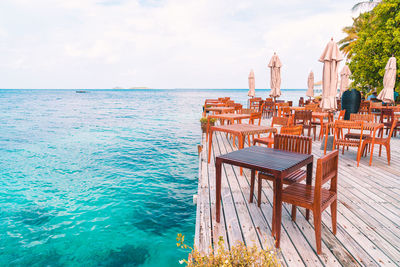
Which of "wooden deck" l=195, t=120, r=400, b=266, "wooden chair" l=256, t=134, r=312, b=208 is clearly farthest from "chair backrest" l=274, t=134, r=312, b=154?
"wooden deck" l=195, t=120, r=400, b=266

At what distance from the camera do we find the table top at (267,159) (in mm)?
2385

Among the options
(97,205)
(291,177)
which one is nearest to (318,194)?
(291,177)

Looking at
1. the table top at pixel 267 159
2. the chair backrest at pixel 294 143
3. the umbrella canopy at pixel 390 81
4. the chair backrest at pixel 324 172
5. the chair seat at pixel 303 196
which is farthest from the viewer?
the umbrella canopy at pixel 390 81

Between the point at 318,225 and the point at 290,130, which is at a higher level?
the point at 290,130

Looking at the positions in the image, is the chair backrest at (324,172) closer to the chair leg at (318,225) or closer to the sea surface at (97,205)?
the chair leg at (318,225)

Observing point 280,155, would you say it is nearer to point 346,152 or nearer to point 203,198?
point 203,198

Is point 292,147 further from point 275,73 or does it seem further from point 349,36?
point 349,36

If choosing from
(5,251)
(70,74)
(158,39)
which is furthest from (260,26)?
(70,74)

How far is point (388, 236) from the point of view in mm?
2600

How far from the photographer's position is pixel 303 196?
2.34m

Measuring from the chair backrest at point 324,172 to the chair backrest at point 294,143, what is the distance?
63cm

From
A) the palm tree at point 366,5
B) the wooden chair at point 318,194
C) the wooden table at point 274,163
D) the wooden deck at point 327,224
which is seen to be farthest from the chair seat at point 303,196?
the palm tree at point 366,5

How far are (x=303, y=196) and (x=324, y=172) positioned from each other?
1.06 feet

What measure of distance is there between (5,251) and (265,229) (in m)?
4.26
